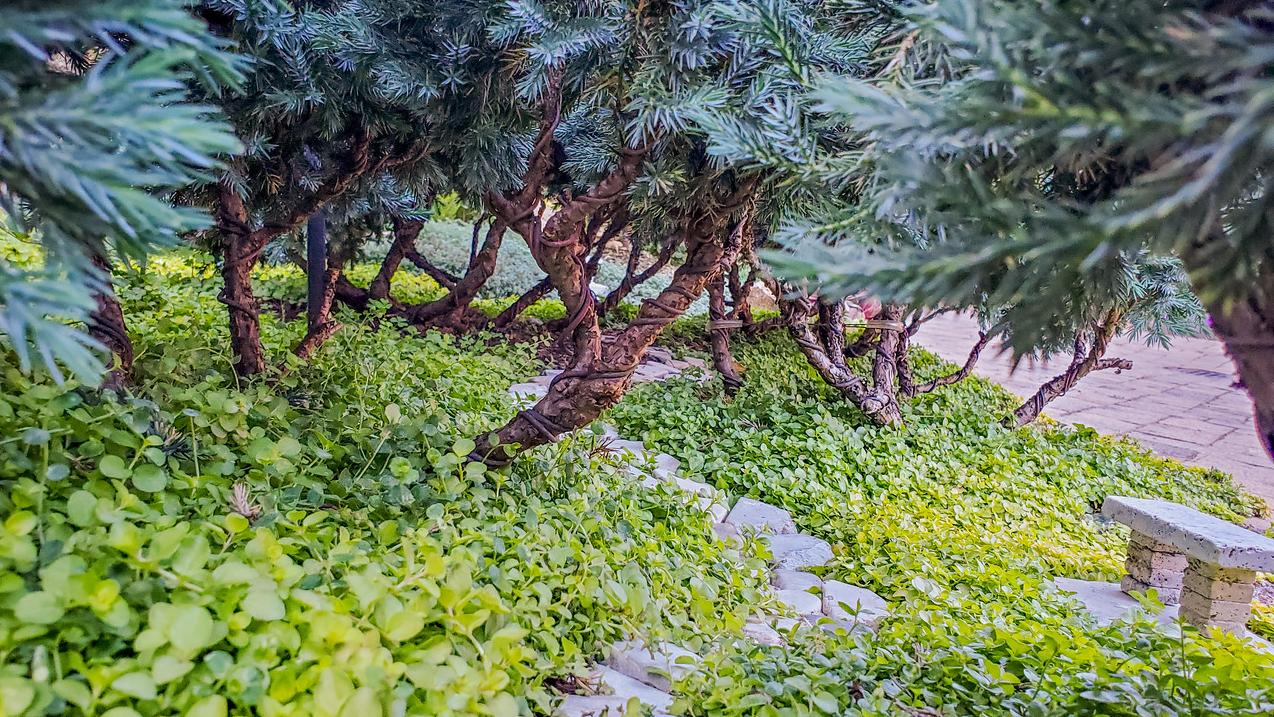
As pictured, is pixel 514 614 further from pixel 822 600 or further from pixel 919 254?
pixel 822 600

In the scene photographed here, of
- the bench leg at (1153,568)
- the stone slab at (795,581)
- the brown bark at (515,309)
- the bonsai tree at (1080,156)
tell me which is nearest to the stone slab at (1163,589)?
the bench leg at (1153,568)

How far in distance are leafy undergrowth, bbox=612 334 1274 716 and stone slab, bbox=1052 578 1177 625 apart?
89 mm

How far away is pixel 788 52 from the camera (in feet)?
3.61

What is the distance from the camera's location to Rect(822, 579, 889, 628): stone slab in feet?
6.70

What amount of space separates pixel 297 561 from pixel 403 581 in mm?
265

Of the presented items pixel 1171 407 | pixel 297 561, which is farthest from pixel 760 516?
pixel 1171 407

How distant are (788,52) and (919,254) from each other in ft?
1.50

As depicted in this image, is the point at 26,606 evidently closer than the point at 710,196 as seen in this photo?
Yes

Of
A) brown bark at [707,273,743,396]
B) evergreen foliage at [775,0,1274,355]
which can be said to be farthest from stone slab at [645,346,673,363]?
evergreen foliage at [775,0,1274,355]

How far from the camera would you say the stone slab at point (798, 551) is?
8.30 ft

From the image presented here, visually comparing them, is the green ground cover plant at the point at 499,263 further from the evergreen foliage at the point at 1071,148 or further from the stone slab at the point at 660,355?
the evergreen foliage at the point at 1071,148

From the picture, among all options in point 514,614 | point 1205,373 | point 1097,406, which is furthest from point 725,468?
point 1205,373

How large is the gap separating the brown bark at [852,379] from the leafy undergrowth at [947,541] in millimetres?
94

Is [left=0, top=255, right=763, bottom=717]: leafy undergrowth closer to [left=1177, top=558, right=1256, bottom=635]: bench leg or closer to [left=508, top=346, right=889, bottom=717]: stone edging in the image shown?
[left=508, top=346, right=889, bottom=717]: stone edging
